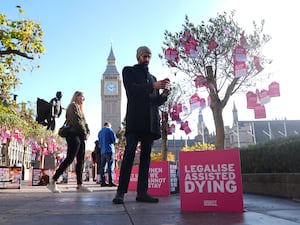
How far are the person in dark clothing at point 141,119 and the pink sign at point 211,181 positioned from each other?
2.43 feet

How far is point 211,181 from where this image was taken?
10.1 ft

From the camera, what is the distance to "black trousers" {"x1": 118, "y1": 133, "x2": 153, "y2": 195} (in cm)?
370

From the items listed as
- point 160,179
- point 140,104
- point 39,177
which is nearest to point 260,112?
point 160,179

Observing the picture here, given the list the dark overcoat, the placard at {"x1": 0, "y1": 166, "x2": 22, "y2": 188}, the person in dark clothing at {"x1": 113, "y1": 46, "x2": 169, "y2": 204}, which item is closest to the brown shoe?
the person in dark clothing at {"x1": 113, "y1": 46, "x2": 169, "y2": 204}

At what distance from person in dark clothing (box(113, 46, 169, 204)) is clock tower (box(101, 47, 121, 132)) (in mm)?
127830

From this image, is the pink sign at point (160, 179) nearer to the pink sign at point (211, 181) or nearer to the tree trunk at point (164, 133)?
the pink sign at point (211, 181)

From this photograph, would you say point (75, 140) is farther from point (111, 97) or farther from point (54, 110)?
point (111, 97)

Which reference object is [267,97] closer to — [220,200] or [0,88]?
[220,200]

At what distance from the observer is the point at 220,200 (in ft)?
9.77

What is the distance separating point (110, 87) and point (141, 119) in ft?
454

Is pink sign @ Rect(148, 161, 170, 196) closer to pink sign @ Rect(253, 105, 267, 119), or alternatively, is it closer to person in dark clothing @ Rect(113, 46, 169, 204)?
person in dark clothing @ Rect(113, 46, 169, 204)

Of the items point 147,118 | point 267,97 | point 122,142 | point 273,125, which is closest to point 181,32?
point 267,97

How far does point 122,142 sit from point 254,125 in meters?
67.8

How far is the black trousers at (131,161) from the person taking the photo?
3.70m
